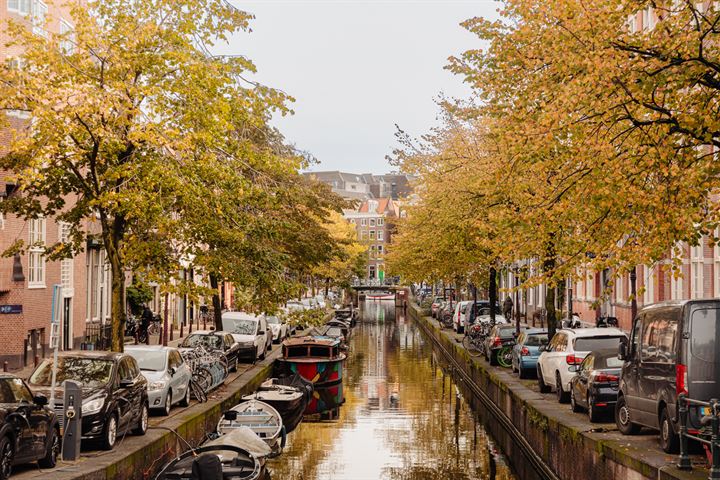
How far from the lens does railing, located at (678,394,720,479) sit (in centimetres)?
1127

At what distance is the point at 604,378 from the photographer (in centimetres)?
1902

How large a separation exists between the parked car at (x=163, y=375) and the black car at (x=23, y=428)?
656 centimetres

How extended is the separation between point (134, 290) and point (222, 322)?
309 inches

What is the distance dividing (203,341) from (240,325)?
276 inches

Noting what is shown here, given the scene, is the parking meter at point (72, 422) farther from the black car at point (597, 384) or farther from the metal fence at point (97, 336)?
the metal fence at point (97, 336)

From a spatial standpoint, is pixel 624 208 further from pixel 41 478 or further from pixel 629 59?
pixel 41 478

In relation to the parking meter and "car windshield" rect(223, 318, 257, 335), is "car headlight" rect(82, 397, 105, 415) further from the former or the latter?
"car windshield" rect(223, 318, 257, 335)

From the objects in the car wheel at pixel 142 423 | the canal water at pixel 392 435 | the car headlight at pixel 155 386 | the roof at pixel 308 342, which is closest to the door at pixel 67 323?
the roof at pixel 308 342

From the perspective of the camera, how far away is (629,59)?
1467 centimetres

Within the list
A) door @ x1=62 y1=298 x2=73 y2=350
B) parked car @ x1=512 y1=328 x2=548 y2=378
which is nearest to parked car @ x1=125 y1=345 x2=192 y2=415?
parked car @ x1=512 y1=328 x2=548 y2=378

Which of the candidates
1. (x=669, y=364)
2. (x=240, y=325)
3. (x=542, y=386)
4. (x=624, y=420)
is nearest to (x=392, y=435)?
(x=542, y=386)

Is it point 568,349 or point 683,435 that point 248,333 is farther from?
point 683,435

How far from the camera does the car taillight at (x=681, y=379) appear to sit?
13.6 meters

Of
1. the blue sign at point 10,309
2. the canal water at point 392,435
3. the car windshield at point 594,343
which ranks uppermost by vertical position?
the blue sign at point 10,309
